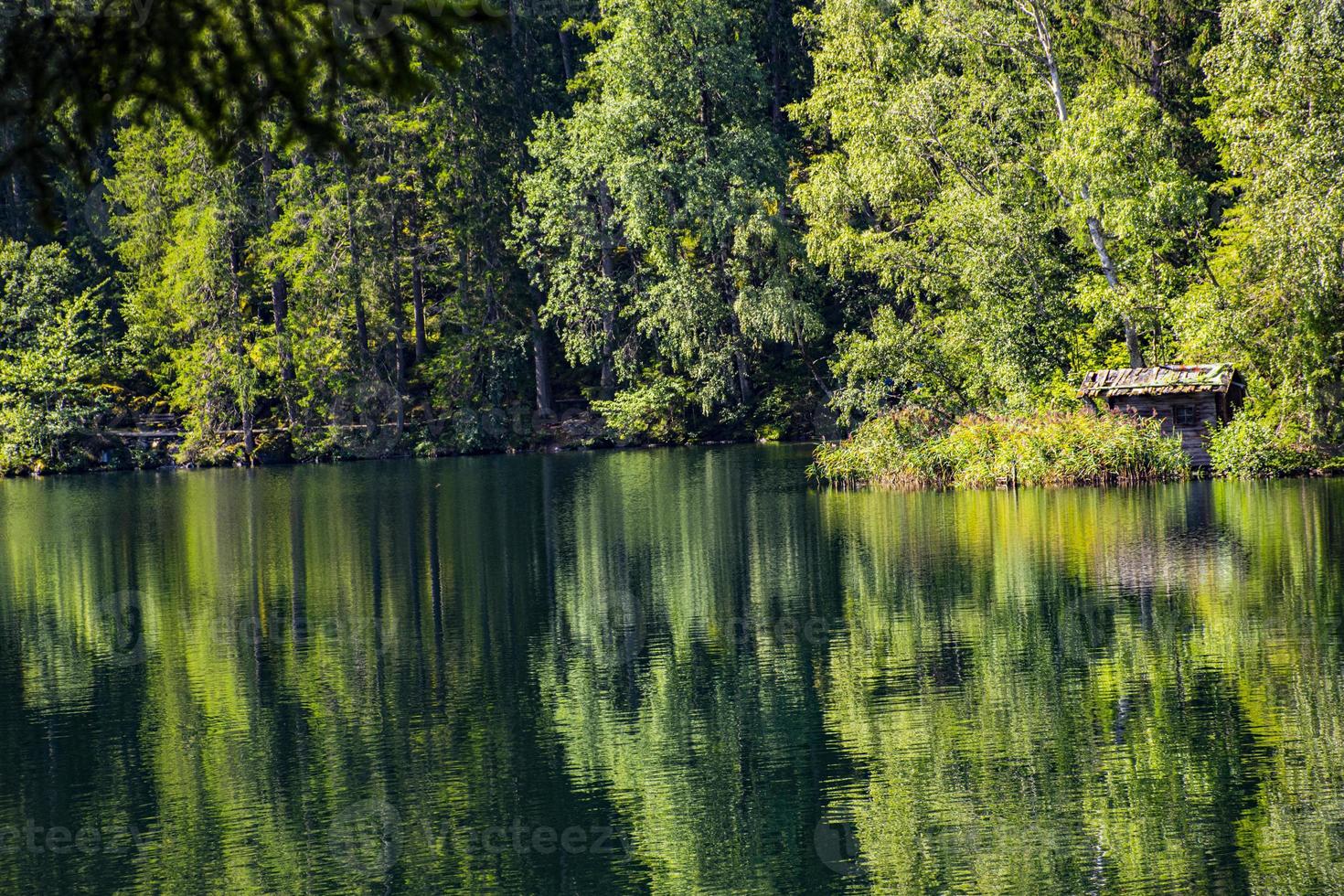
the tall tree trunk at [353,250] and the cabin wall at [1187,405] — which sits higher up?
the tall tree trunk at [353,250]

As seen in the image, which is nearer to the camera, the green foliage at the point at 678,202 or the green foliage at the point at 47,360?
the green foliage at the point at 678,202

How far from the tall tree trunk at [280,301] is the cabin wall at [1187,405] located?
35385mm

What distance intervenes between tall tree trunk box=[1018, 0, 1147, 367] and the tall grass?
4.37m

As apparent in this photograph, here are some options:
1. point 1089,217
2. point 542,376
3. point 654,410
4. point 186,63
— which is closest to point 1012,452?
point 1089,217

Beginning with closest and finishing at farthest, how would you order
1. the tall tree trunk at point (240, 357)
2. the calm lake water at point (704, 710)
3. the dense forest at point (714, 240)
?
the calm lake water at point (704, 710) < the dense forest at point (714, 240) < the tall tree trunk at point (240, 357)

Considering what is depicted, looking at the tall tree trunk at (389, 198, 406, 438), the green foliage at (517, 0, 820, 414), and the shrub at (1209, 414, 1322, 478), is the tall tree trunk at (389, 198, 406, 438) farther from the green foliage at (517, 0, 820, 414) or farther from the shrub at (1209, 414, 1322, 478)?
the shrub at (1209, 414, 1322, 478)

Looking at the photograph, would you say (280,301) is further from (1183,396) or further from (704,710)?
(704,710)

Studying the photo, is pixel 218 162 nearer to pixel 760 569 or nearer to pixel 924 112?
pixel 760 569

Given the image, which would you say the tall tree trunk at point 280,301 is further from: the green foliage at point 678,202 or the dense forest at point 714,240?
Answer: the green foliage at point 678,202

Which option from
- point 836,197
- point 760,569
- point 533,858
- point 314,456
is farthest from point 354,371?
point 533,858

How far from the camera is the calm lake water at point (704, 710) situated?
11.1m

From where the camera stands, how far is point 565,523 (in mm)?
32031

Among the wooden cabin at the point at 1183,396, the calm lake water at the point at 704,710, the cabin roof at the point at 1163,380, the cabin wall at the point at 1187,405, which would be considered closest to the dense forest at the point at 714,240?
the cabin roof at the point at 1163,380

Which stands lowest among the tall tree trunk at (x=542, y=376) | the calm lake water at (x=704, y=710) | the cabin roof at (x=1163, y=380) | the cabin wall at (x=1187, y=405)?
the calm lake water at (x=704, y=710)
